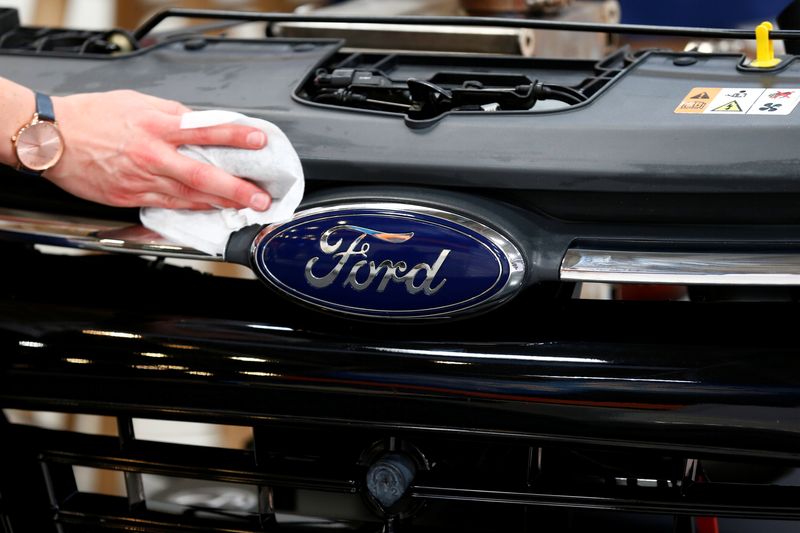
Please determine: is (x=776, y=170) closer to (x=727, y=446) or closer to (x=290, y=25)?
(x=727, y=446)

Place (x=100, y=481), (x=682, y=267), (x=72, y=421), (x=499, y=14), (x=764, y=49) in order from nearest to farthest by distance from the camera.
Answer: (x=682, y=267), (x=764, y=49), (x=100, y=481), (x=72, y=421), (x=499, y=14)

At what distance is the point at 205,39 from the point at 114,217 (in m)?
0.30

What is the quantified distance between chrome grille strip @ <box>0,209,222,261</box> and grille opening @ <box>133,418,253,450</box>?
0.23 m

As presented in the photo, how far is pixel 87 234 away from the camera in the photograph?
1.09 metres

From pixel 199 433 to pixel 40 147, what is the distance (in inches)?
17.8

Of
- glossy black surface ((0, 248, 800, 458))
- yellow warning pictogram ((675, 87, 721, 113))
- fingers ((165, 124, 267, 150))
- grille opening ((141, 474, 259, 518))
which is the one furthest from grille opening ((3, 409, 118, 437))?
yellow warning pictogram ((675, 87, 721, 113))

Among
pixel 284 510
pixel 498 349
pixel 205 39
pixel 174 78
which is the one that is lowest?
pixel 284 510

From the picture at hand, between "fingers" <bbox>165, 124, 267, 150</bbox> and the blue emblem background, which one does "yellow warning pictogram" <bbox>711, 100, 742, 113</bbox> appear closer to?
the blue emblem background

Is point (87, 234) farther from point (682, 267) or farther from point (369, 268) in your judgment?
point (682, 267)

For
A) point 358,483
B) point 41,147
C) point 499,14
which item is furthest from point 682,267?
point 499,14

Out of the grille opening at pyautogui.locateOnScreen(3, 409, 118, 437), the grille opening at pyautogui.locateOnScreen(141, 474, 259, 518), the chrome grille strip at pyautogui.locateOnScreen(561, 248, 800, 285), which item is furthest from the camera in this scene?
the grille opening at pyautogui.locateOnScreen(3, 409, 118, 437)

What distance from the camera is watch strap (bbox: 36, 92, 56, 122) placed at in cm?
106

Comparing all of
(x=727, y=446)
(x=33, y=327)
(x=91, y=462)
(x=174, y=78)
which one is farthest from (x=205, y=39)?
(x=727, y=446)

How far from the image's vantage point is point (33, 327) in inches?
45.1
